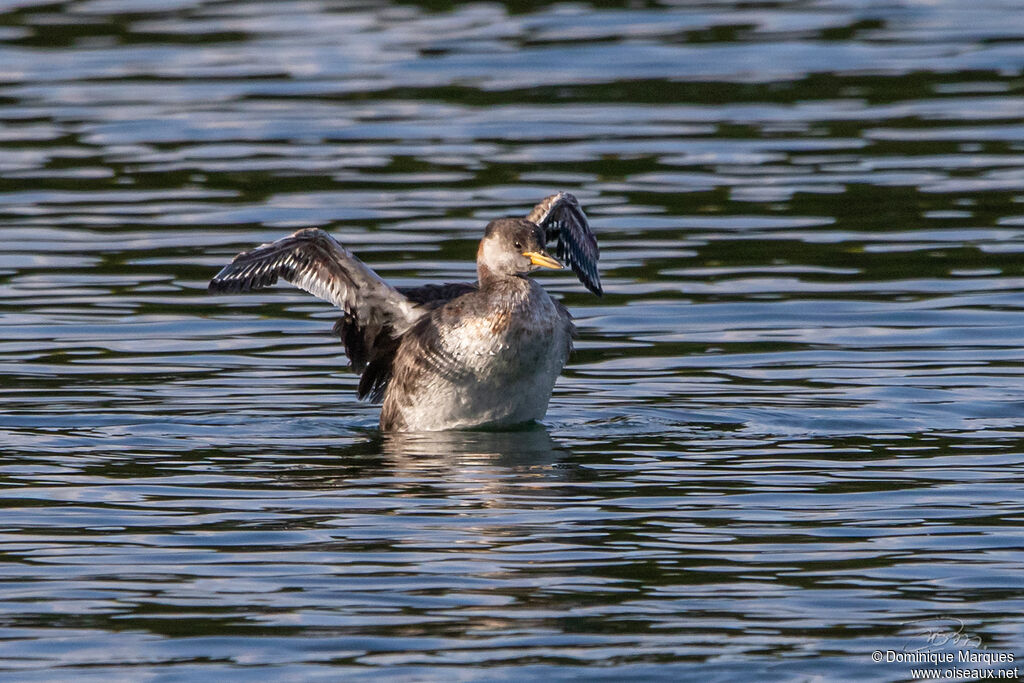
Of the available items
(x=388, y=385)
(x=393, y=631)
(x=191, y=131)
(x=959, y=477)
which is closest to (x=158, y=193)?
A: (x=191, y=131)

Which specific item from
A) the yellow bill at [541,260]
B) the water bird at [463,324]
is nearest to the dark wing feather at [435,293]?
the water bird at [463,324]

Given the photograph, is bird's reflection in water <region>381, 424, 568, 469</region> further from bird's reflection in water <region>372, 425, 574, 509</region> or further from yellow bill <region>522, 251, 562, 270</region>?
yellow bill <region>522, 251, 562, 270</region>

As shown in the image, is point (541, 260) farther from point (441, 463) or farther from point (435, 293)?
point (441, 463)

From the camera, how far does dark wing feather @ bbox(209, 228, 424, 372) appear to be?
11.1 meters

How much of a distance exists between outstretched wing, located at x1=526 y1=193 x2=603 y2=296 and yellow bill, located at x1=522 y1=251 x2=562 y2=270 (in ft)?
1.97

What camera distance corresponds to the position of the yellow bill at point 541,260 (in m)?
11.0

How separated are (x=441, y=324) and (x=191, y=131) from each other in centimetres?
887

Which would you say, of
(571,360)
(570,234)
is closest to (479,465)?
(570,234)

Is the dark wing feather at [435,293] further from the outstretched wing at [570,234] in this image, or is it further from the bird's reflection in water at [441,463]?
the bird's reflection in water at [441,463]

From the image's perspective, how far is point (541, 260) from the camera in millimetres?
11094

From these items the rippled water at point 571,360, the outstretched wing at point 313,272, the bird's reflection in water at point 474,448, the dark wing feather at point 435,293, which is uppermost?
the outstretched wing at point 313,272

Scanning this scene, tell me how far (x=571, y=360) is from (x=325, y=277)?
224cm

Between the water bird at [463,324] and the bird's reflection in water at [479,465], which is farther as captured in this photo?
the water bird at [463,324]

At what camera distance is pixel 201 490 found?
957cm
